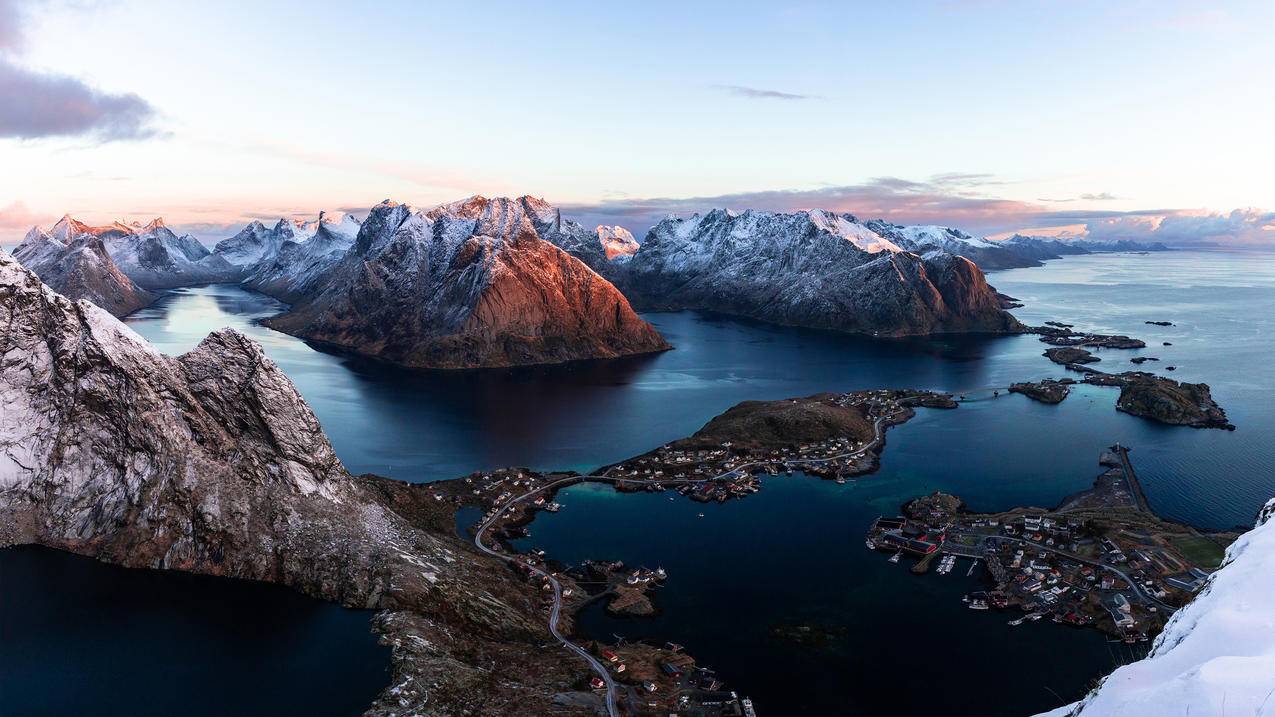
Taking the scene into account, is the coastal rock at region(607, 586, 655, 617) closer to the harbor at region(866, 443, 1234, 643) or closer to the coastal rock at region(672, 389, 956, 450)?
the harbor at region(866, 443, 1234, 643)

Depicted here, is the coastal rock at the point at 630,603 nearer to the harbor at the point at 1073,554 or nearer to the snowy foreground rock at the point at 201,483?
the snowy foreground rock at the point at 201,483

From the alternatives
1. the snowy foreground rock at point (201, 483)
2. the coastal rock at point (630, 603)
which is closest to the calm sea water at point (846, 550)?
the coastal rock at point (630, 603)

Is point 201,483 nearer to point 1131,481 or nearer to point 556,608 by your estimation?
point 556,608

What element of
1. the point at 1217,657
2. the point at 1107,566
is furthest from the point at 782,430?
the point at 1217,657

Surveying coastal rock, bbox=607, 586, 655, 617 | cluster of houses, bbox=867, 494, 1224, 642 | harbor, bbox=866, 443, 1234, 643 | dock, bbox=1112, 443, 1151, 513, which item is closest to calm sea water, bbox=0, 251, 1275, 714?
coastal rock, bbox=607, 586, 655, 617

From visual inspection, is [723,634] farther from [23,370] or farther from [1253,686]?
[23,370]

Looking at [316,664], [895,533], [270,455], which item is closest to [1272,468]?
[895,533]
